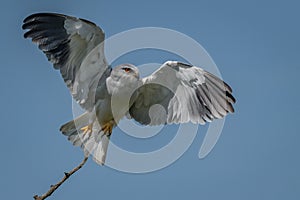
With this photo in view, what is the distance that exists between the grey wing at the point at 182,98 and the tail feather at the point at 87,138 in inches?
32.4

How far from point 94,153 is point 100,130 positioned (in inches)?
19.7

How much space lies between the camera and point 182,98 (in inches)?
389

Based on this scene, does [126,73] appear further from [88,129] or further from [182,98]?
[182,98]

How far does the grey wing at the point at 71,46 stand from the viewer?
29.5 feet

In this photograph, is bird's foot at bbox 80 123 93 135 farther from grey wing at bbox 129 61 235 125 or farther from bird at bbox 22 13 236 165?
grey wing at bbox 129 61 235 125

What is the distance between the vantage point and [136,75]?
9281 millimetres

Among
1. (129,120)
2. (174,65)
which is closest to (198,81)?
(174,65)

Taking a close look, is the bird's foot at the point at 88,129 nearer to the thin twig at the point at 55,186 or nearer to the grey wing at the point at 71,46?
the grey wing at the point at 71,46

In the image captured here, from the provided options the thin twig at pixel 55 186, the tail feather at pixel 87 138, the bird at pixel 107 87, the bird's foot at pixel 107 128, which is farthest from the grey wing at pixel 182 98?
the thin twig at pixel 55 186

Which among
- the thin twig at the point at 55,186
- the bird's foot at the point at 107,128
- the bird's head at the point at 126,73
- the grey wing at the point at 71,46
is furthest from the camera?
the bird's foot at the point at 107,128

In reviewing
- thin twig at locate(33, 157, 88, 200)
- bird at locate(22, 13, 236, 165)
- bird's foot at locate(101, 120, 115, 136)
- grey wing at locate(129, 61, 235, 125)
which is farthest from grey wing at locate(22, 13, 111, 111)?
thin twig at locate(33, 157, 88, 200)

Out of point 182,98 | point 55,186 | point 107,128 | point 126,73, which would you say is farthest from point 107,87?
point 55,186

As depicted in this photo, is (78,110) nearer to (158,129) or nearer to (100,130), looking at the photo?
(100,130)

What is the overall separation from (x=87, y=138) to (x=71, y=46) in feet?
4.75
